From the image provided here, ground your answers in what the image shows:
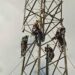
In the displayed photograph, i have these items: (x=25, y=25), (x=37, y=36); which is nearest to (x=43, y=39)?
(x=37, y=36)

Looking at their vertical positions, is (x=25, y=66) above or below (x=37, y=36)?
below

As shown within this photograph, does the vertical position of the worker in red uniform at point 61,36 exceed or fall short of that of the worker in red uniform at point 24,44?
it exceeds it

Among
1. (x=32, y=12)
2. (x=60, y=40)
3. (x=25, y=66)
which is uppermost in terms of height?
(x=32, y=12)

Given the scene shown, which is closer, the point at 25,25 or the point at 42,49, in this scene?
the point at 42,49

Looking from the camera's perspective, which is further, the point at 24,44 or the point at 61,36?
the point at 24,44

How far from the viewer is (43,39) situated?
25672mm

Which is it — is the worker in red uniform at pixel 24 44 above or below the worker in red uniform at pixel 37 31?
below

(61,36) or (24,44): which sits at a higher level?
(61,36)

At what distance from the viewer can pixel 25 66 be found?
2584cm

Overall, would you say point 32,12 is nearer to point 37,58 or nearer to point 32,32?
point 32,32

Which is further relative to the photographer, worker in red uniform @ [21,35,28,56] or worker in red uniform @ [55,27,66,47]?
worker in red uniform @ [21,35,28,56]

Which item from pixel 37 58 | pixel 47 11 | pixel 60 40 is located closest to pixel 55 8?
pixel 47 11

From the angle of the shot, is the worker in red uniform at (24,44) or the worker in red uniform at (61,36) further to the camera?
the worker in red uniform at (24,44)

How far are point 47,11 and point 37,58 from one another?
4311 mm
